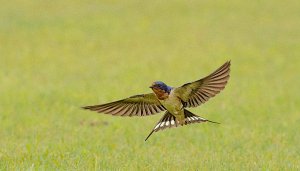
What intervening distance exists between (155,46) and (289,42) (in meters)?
5.16

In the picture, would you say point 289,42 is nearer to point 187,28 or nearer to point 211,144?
point 187,28

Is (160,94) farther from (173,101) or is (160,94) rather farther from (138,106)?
(138,106)

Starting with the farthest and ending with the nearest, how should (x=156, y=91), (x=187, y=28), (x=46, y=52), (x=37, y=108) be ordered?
(x=187, y=28), (x=46, y=52), (x=37, y=108), (x=156, y=91)

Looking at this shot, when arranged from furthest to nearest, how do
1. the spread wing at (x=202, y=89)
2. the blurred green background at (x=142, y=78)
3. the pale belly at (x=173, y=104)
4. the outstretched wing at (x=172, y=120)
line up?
the blurred green background at (x=142, y=78), the outstretched wing at (x=172, y=120), the pale belly at (x=173, y=104), the spread wing at (x=202, y=89)

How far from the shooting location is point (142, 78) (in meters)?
19.6

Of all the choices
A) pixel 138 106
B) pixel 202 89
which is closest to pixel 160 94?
pixel 202 89

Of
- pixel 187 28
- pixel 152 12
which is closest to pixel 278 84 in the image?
pixel 187 28

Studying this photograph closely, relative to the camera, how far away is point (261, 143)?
1087 cm

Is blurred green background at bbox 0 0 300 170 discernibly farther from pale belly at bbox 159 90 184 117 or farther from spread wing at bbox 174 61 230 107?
spread wing at bbox 174 61 230 107

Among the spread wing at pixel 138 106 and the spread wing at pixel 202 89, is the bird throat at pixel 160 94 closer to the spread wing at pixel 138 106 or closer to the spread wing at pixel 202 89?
the spread wing at pixel 202 89

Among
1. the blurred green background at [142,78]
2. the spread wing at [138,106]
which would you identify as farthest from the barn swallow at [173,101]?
the blurred green background at [142,78]

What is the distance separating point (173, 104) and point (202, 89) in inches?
14.4

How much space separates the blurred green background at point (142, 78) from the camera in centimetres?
949

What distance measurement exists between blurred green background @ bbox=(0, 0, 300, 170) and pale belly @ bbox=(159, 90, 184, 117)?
72 centimetres
